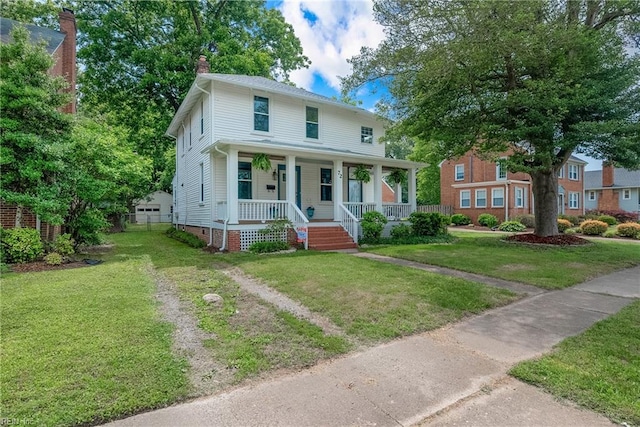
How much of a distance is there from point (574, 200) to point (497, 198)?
11926mm

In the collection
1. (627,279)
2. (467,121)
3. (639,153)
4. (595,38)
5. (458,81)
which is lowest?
(627,279)

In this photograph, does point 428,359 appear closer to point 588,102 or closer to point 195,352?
point 195,352

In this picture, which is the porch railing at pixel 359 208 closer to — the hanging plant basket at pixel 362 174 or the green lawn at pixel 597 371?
the hanging plant basket at pixel 362 174

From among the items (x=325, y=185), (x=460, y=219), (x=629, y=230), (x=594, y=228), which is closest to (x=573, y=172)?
(x=460, y=219)

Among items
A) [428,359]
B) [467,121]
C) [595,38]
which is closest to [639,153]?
[595,38]

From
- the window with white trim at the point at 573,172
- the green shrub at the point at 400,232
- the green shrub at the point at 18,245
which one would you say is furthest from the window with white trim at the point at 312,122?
the window with white trim at the point at 573,172

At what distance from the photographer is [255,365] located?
11.1ft

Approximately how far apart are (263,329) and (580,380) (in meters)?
3.46

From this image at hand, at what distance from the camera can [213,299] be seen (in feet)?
18.2

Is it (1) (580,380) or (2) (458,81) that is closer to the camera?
(1) (580,380)

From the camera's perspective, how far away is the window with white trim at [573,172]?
31516 mm

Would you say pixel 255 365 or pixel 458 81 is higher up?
pixel 458 81

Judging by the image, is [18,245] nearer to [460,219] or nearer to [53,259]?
[53,259]

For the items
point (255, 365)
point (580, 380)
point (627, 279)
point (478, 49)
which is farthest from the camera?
point (478, 49)
